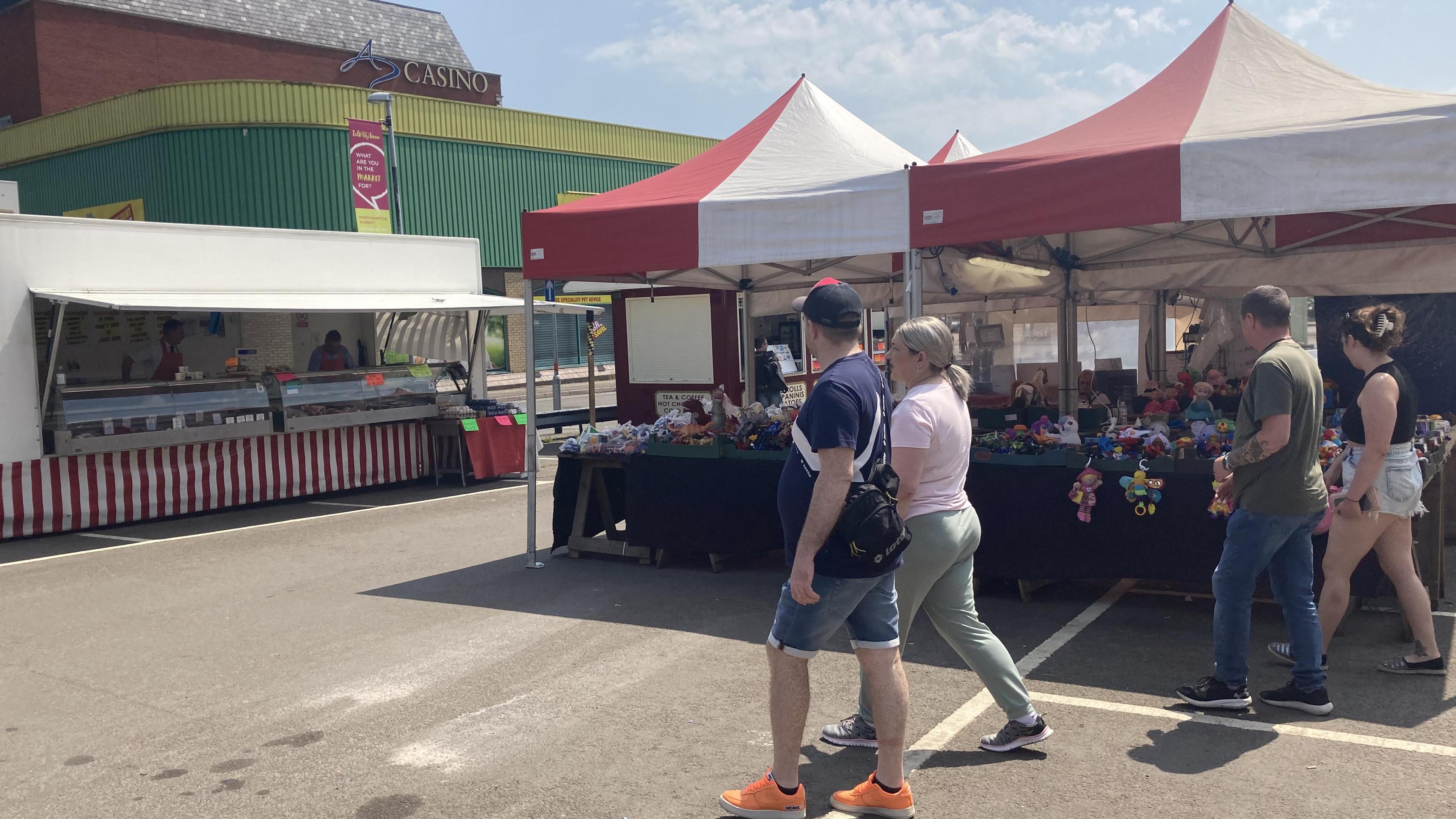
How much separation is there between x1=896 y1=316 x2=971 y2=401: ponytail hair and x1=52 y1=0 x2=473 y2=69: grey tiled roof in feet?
113

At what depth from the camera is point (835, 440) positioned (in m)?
3.54

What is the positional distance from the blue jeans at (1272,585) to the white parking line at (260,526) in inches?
350

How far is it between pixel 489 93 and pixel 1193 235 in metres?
32.5

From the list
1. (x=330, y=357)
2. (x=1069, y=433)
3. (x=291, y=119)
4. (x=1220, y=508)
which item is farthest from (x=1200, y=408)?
(x=291, y=119)

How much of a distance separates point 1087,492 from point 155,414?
9.16m

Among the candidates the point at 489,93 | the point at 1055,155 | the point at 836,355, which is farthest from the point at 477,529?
the point at 489,93

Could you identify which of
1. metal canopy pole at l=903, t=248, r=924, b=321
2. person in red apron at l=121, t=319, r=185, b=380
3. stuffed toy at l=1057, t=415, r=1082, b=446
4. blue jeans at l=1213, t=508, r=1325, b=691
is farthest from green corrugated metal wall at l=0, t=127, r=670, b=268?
blue jeans at l=1213, t=508, r=1325, b=691

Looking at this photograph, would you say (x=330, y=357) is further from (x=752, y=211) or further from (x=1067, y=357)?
(x=1067, y=357)

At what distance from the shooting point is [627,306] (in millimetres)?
16156

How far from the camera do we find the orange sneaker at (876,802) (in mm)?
3820

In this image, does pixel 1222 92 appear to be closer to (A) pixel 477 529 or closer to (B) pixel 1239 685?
(B) pixel 1239 685

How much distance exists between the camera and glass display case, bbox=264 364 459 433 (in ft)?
39.7

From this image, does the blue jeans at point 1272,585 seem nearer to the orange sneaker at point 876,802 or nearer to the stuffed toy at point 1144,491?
the stuffed toy at point 1144,491

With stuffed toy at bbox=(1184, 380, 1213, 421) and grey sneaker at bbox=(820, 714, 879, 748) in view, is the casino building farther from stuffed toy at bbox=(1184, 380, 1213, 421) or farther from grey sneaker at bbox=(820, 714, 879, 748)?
grey sneaker at bbox=(820, 714, 879, 748)
